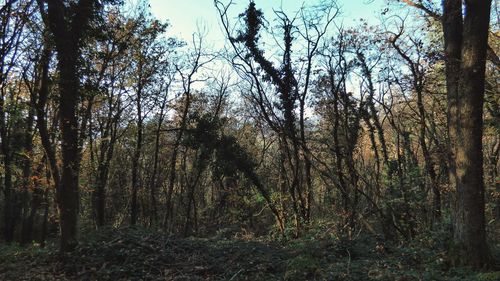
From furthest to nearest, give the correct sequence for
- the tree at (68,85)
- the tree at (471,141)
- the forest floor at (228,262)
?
the tree at (68,85), the forest floor at (228,262), the tree at (471,141)

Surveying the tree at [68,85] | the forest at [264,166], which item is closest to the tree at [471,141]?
the forest at [264,166]

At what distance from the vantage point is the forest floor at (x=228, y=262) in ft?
24.8

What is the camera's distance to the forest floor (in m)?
7.57

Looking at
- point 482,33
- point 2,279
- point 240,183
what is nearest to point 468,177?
point 482,33

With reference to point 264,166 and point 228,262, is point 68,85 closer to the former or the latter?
point 228,262

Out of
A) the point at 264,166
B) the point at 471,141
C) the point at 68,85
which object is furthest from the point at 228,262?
the point at 264,166

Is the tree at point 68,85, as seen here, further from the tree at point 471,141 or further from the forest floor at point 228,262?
the tree at point 471,141

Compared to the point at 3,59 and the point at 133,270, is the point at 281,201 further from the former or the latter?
the point at 3,59

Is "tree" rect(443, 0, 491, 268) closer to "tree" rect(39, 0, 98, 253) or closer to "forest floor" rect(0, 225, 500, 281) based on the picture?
"forest floor" rect(0, 225, 500, 281)

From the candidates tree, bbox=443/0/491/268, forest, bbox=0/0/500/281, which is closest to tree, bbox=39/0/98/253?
forest, bbox=0/0/500/281

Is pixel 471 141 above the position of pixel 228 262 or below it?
above

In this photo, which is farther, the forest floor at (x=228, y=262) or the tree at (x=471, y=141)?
the forest floor at (x=228, y=262)

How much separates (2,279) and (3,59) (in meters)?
7.85

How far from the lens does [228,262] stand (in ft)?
29.7
